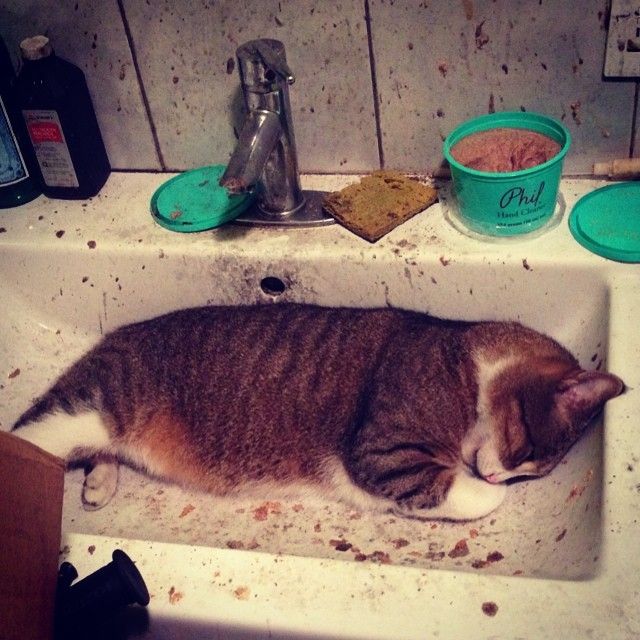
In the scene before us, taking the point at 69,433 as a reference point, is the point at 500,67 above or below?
above

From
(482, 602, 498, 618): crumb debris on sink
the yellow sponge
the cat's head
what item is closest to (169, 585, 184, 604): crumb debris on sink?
(482, 602, 498, 618): crumb debris on sink

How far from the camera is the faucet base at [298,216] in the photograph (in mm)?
1320

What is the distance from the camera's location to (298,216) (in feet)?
4.36

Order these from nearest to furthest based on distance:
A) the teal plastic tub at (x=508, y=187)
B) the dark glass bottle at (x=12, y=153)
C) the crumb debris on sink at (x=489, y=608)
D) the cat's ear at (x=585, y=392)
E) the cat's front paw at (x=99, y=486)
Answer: the crumb debris on sink at (x=489, y=608)
the cat's ear at (x=585, y=392)
the teal plastic tub at (x=508, y=187)
the cat's front paw at (x=99, y=486)
the dark glass bottle at (x=12, y=153)

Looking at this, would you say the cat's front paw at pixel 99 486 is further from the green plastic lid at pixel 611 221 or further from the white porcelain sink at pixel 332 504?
the green plastic lid at pixel 611 221

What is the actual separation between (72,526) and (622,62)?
43.1 inches

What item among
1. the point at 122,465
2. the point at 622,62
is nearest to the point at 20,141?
the point at 122,465

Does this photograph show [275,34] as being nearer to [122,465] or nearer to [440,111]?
[440,111]

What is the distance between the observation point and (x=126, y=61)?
1314 mm

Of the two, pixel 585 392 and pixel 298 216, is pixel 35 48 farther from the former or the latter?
pixel 585 392

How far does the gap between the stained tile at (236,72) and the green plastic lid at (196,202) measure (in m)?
0.05

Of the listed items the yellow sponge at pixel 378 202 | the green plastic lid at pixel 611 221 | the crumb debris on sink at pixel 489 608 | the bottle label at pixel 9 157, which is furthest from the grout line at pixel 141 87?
the crumb debris on sink at pixel 489 608

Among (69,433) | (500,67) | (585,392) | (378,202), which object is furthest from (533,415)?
(69,433)

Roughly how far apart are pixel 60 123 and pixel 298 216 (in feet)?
1.43
